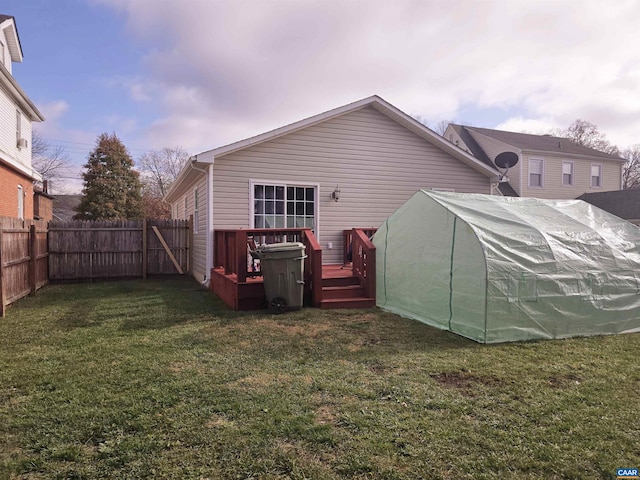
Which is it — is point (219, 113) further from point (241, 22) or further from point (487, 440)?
point (487, 440)

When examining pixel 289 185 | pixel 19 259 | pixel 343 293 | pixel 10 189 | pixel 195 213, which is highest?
pixel 10 189

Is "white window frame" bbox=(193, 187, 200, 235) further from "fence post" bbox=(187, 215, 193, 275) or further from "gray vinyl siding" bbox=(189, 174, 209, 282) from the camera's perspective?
"fence post" bbox=(187, 215, 193, 275)

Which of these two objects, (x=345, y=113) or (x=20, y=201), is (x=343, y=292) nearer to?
(x=345, y=113)

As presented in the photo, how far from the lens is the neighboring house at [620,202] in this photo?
766 inches

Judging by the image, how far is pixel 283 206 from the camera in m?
9.59

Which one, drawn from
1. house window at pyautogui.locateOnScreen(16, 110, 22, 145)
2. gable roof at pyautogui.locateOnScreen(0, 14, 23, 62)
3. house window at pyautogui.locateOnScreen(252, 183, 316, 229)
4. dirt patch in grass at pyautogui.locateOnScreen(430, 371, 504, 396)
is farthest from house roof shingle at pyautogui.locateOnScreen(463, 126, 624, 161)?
gable roof at pyautogui.locateOnScreen(0, 14, 23, 62)

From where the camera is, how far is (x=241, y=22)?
8.44 meters

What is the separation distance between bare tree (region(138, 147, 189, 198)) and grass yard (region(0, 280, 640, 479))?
33.2 metres

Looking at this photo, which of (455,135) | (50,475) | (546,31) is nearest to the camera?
(50,475)

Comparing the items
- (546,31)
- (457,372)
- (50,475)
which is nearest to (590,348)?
(457,372)

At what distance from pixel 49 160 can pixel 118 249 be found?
97.7 ft

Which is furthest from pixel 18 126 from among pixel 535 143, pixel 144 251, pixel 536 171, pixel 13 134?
pixel 535 143

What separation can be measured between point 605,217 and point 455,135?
57.0ft

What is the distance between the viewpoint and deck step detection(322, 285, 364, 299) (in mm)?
7234
